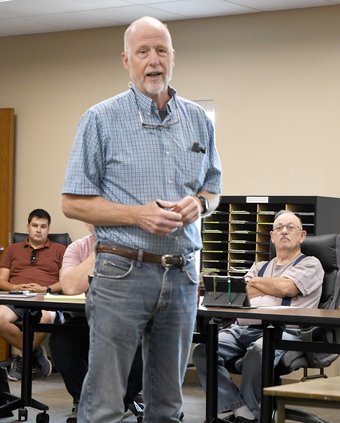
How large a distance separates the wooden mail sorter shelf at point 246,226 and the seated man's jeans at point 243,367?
121 cm

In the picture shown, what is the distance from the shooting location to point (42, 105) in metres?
8.30

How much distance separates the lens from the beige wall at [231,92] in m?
6.95

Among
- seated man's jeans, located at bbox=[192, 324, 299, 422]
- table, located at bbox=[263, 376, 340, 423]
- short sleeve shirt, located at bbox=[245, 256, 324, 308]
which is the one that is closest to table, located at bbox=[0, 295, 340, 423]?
seated man's jeans, located at bbox=[192, 324, 299, 422]

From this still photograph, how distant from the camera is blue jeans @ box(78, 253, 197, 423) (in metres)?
2.63

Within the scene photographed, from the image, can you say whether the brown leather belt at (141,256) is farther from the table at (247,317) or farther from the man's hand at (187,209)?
the table at (247,317)

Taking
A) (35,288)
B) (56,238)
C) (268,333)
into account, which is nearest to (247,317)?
(268,333)

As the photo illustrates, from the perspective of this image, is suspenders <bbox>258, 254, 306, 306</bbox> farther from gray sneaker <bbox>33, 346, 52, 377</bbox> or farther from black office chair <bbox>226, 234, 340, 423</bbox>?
gray sneaker <bbox>33, 346, 52, 377</bbox>

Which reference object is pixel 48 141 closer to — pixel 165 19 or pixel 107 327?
pixel 165 19

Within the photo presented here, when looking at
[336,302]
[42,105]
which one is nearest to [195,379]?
[336,302]

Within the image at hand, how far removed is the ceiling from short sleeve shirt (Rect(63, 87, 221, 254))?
428cm

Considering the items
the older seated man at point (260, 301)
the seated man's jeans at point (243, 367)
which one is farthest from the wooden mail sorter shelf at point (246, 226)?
the seated man's jeans at point (243, 367)

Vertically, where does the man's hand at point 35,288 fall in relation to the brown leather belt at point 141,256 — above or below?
below

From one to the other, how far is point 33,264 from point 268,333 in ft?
10.5

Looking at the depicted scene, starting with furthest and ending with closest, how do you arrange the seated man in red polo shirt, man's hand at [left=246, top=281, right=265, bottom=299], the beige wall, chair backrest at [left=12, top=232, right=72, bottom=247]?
chair backrest at [left=12, top=232, right=72, bottom=247] → the seated man in red polo shirt → the beige wall → man's hand at [left=246, top=281, right=265, bottom=299]
